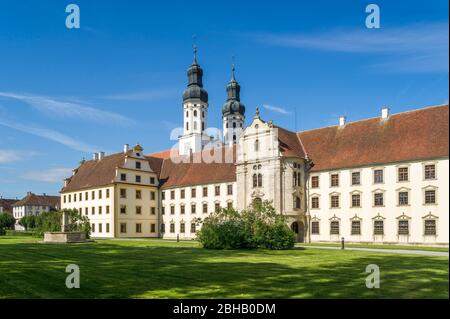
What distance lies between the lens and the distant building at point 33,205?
13250 cm

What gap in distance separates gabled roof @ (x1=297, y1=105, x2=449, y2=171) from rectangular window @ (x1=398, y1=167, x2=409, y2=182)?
0.94m

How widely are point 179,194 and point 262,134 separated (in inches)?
682

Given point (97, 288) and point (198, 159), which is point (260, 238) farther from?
point (198, 159)

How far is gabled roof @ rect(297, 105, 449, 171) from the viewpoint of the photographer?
38.4 m

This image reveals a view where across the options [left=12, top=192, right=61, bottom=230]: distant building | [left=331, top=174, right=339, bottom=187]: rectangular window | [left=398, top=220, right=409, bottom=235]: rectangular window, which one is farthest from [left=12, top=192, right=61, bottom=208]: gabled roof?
[left=398, top=220, right=409, bottom=235]: rectangular window

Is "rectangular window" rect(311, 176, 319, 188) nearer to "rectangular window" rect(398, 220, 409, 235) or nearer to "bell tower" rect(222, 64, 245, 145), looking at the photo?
"rectangular window" rect(398, 220, 409, 235)

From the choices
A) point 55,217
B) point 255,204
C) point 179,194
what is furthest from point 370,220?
point 55,217

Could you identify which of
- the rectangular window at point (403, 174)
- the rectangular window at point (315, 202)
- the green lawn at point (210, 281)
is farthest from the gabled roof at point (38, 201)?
the green lawn at point (210, 281)

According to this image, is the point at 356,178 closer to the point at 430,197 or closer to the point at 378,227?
the point at 378,227

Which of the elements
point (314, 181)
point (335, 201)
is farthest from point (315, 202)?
point (335, 201)

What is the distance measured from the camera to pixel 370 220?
41062 mm

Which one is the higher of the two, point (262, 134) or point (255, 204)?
point (262, 134)

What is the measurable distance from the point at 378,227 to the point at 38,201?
4714 inches

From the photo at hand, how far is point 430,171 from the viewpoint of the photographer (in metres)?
37.2
